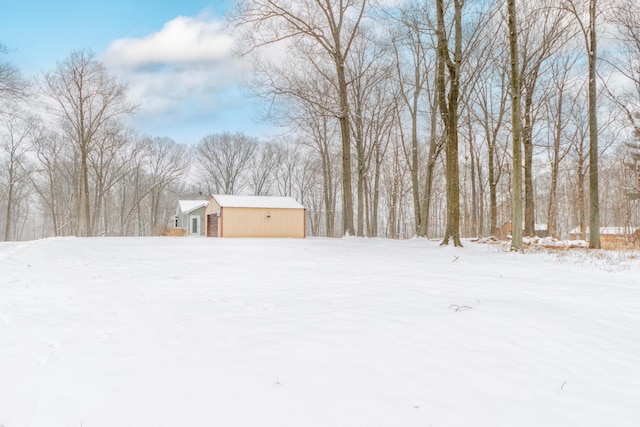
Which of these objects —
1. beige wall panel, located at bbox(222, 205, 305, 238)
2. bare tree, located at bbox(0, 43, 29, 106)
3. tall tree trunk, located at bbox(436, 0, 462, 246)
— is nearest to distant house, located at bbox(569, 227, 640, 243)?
tall tree trunk, located at bbox(436, 0, 462, 246)

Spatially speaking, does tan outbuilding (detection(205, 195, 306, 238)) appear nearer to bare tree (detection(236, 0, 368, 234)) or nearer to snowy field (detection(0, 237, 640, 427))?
bare tree (detection(236, 0, 368, 234))

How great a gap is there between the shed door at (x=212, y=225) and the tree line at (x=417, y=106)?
25.1 feet

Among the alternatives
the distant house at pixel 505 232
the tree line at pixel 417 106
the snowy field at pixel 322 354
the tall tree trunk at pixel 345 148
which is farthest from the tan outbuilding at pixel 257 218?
the snowy field at pixel 322 354

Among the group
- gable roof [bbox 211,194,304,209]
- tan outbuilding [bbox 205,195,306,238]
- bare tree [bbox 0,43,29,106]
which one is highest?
bare tree [bbox 0,43,29,106]

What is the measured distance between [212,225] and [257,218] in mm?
3959

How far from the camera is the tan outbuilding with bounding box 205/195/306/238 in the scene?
20156mm

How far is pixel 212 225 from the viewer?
2278 cm

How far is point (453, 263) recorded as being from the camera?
7.14 metres

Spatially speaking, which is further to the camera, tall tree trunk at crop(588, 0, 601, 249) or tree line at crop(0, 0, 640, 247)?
tree line at crop(0, 0, 640, 247)

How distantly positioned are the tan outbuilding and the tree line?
3933 millimetres

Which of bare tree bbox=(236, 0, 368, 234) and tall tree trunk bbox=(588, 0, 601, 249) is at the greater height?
bare tree bbox=(236, 0, 368, 234)

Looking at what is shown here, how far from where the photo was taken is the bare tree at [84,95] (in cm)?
2219

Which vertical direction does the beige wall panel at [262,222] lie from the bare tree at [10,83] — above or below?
below

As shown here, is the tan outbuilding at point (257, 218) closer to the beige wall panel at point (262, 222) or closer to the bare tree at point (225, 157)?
the beige wall panel at point (262, 222)
